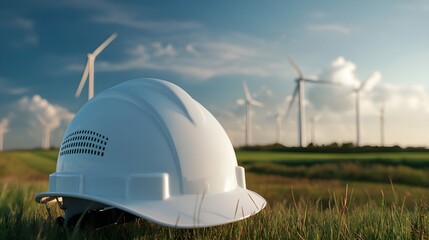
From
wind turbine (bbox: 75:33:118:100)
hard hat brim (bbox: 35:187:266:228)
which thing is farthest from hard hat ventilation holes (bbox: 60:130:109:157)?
wind turbine (bbox: 75:33:118:100)

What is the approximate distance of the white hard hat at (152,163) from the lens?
3.78m

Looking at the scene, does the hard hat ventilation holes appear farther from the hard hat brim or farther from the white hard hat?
the hard hat brim

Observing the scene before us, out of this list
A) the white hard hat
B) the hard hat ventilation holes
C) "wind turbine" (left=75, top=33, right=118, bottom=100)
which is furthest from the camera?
"wind turbine" (left=75, top=33, right=118, bottom=100)

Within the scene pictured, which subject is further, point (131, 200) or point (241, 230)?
point (241, 230)

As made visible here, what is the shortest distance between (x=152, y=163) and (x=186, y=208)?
1.62ft

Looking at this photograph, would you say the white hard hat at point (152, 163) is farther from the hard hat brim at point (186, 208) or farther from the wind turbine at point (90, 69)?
the wind turbine at point (90, 69)

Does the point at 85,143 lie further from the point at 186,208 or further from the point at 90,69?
the point at 90,69

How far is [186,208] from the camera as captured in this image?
3775 mm

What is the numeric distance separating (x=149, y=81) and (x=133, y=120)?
0.65 m

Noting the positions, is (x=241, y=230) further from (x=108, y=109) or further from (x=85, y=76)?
(x=85, y=76)

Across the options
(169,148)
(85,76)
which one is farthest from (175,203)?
(85,76)

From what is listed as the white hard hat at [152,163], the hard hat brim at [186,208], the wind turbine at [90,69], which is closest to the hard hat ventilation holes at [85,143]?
the white hard hat at [152,163]

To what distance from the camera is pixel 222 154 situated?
433cm

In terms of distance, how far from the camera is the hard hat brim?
11.8ft
